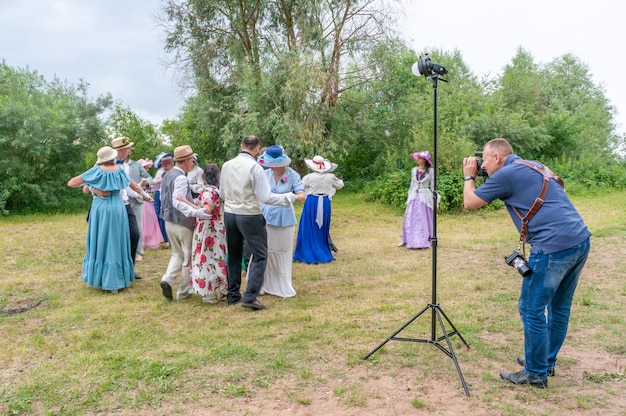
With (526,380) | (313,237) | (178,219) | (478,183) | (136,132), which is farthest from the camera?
(136,132)

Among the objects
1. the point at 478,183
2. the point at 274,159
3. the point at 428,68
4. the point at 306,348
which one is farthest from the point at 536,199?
the point at 478,183

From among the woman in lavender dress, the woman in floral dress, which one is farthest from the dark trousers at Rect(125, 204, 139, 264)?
the woman in lavender dress

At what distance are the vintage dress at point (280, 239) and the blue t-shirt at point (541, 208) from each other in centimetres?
307

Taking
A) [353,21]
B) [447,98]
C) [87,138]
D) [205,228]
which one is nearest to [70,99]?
[87,138]

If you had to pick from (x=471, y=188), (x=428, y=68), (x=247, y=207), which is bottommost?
(x=247, y=207)

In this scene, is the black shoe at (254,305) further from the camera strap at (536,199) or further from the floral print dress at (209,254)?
the camera strap at (536,199)

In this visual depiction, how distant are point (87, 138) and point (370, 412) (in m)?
14.0

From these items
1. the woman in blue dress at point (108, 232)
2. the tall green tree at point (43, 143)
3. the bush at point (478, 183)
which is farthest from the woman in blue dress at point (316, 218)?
the tall green tree at point (43, 143)

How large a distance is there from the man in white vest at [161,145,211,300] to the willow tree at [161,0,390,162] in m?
10.4

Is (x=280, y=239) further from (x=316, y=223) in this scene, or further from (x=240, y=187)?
(x=316, y=223)

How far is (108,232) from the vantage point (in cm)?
647

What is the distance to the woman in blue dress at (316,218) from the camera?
8.59 metres

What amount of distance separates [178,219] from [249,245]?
2.98 ft

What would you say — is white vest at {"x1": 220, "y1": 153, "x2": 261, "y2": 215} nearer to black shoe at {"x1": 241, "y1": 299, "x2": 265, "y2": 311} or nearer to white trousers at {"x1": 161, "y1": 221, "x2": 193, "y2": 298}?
white trousers at {"x1": 161, "y1": 221, "x2": 193, "y2": 298}
